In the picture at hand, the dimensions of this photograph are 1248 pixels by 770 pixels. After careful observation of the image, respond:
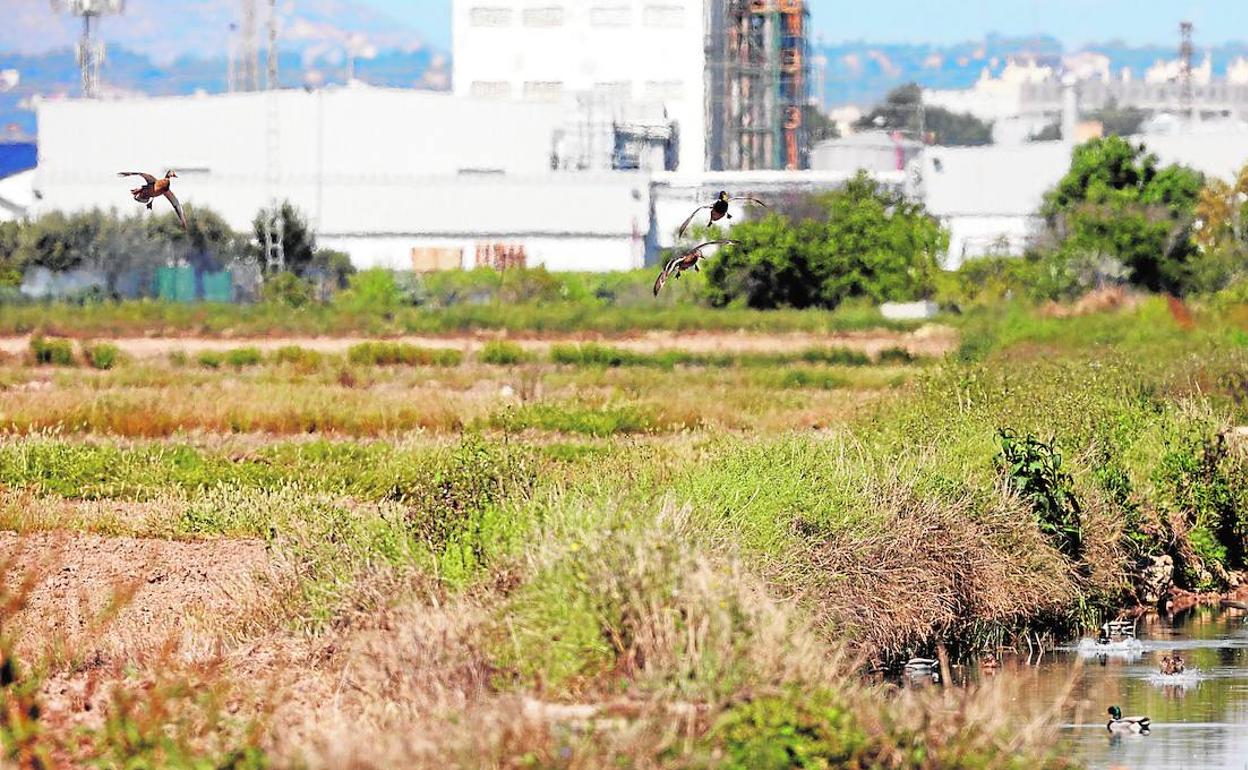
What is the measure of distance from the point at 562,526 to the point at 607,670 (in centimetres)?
214

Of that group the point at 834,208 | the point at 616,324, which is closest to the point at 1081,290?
the point at 834,208

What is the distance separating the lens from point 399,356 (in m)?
47.4

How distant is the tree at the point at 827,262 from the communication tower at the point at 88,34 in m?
34.9

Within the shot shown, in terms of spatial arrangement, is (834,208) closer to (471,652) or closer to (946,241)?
(946,241)

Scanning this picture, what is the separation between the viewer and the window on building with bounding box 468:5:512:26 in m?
93.3

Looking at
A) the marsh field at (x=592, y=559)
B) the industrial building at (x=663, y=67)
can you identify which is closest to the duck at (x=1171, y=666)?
the marsh field at (x=592, y=559)

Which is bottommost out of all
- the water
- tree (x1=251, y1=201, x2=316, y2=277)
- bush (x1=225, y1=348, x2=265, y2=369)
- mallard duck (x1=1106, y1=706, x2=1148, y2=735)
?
the water

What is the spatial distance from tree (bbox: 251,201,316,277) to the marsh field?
34.6 m

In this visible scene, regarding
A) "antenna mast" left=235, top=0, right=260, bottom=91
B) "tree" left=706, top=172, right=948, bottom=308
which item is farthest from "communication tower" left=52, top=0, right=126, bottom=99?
"tree" left=706, top=172, right=948, bottom=308

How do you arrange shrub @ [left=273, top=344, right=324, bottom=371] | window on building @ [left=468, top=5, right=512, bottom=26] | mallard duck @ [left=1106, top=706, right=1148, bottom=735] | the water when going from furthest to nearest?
window on building @ [left=468, top=5, right=512, bottom=26] < shrub @ [left=273, top=344, right=324, bottom=371] < mallard duck @ [left=1106, top=706, right=1148, bottom=735] < the water

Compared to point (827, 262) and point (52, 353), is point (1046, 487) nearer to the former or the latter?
point (52, 353)

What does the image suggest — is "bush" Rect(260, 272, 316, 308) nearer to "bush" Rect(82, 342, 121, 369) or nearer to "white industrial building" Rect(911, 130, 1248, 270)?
"bush" Rect(82, 342, 121, 369)

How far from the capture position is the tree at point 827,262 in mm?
65750

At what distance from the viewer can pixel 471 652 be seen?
11.0m
